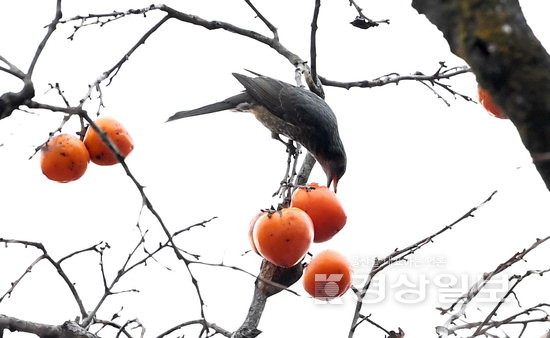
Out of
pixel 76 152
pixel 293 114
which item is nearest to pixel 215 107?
pixel 293 114

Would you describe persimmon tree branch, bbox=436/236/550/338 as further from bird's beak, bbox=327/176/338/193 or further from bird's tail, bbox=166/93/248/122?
bird's tail, bbox=166/93/248/122

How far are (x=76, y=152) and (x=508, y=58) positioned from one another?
228cm

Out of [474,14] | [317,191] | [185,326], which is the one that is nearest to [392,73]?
[317,191]

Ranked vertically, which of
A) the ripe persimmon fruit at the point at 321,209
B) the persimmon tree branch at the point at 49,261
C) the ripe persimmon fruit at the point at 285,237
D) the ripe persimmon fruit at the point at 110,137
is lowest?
the persimmon tree branch at the point at 49,261

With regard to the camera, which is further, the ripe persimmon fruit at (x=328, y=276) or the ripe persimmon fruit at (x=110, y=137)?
the ripe persimmon fruit at (x=110, y=137)

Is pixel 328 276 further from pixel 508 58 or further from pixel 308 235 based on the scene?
pixel 508 58

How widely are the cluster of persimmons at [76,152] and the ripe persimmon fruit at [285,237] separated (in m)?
0.72

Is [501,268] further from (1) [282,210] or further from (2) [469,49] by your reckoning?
(2) [469,49]

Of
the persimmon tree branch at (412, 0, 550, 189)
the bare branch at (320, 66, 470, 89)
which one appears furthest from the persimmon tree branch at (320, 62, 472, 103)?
the persimmon tree branch at (412, 0, 550, 189)

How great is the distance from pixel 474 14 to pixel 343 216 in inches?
76.6

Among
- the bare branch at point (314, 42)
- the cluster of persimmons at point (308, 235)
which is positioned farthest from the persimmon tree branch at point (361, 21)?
the cluster of persimmons at point (308, 235)

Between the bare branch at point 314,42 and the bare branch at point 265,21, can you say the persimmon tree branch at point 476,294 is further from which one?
the bare branch at point 265,21

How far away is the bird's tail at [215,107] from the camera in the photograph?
18.7 ft

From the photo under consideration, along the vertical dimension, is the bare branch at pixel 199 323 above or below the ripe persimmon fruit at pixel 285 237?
below
